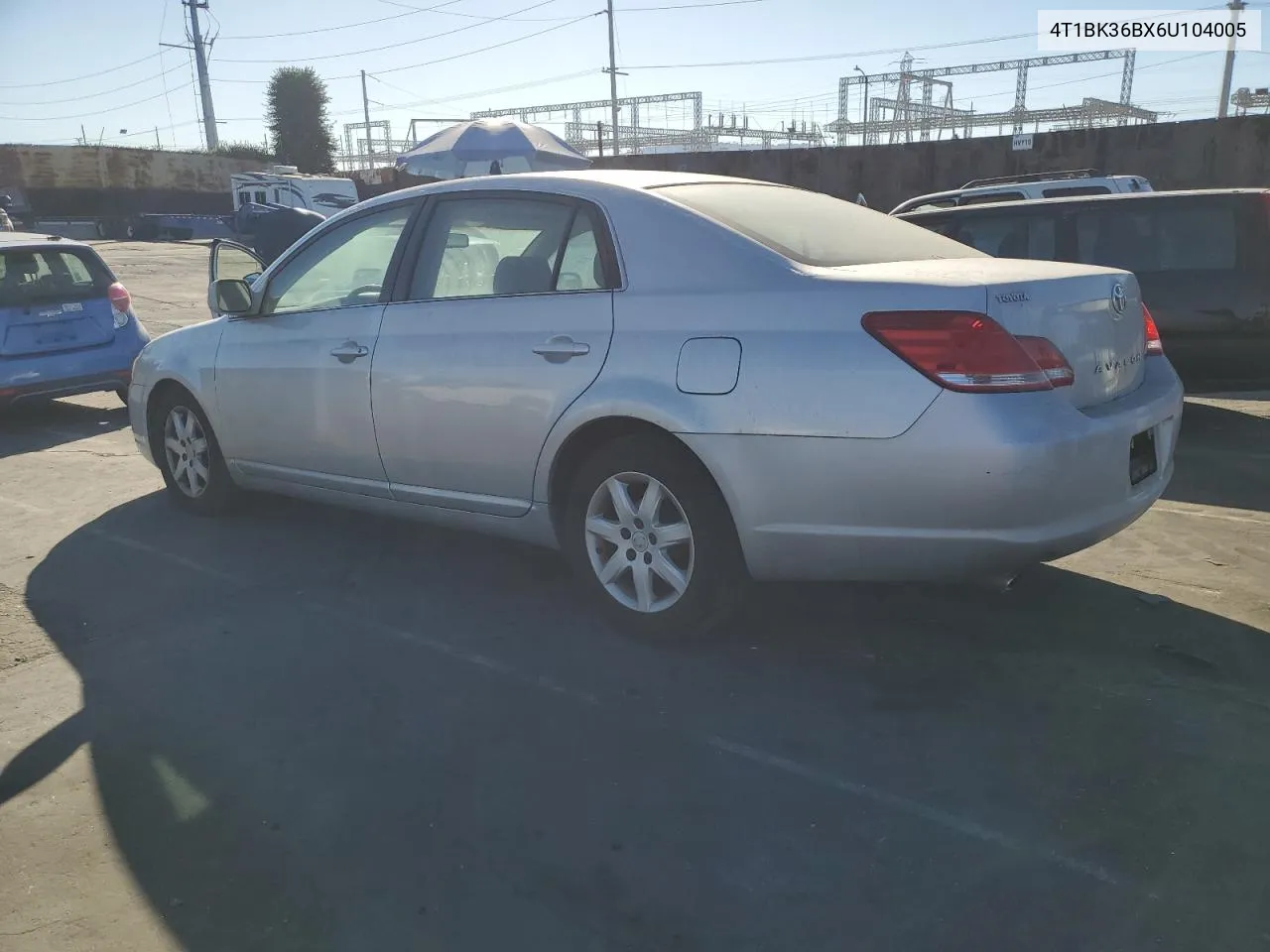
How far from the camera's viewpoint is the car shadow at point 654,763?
2.34 m

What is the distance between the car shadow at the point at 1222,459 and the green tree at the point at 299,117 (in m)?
66.3

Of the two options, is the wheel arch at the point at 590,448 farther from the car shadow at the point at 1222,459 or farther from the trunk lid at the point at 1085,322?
the car shadow at the point at 1222,459

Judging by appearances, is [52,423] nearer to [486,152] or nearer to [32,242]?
[32,242]

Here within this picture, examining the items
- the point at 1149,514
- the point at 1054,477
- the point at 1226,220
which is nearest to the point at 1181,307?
the point at 1226,220

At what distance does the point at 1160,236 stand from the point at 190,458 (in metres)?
6.27

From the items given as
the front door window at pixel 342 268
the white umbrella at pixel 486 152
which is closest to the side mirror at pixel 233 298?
the front door window at pixel 342 268

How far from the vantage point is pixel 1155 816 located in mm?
2602

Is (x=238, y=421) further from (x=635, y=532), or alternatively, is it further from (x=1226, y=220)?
(x=1226, y=220)

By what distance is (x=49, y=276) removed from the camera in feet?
27.6

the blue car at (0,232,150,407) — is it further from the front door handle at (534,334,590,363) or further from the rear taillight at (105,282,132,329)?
the front door handle at (534,334,590,363)

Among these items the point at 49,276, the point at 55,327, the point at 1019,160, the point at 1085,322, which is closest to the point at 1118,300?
the point at 1085,322

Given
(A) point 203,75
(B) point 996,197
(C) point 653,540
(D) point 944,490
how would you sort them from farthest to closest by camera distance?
(A) point 203,75 → (B) point 996,197 → (C) point 653,540 → (D) point 944,490

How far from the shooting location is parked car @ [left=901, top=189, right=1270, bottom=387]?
6688mm

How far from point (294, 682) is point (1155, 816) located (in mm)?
2645
